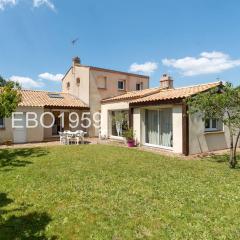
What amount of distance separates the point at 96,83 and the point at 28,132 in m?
9.28

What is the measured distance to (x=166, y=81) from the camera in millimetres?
23688

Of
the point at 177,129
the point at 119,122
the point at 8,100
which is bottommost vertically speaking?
the point at 177,129

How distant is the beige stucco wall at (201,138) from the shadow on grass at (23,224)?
37.7 feet

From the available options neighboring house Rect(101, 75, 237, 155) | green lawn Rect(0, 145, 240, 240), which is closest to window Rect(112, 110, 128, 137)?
neighboring house Rect(101, 75, 237, 155)

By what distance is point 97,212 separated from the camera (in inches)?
255

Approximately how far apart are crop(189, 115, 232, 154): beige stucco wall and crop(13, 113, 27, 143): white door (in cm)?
1574

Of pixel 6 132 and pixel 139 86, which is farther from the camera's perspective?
pixel 139 86

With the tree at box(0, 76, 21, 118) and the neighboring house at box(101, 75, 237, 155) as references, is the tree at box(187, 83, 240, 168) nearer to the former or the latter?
the neighboring house at box(101, 75, 237, 155)

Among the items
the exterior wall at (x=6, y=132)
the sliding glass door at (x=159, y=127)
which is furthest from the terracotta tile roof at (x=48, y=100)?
the sliding glass door at (x=159, y=127)

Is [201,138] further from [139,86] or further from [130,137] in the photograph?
[139,86]

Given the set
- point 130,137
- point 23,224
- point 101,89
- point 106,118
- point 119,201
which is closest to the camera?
point 23,224

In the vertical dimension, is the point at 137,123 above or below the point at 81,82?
below

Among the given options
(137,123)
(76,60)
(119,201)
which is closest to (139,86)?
(76,60)

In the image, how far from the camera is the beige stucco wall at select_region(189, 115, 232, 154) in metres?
15.7
